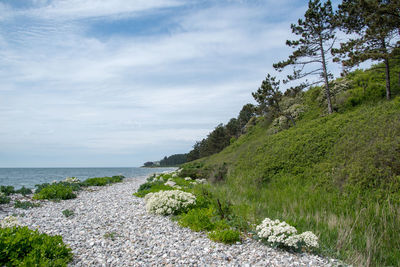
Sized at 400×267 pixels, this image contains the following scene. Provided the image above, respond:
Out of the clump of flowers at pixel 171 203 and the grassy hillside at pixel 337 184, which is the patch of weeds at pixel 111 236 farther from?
the grassy hillside at pixel 337 184

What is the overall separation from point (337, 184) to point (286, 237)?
4.91 m

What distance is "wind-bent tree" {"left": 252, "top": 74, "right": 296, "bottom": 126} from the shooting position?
22750mm

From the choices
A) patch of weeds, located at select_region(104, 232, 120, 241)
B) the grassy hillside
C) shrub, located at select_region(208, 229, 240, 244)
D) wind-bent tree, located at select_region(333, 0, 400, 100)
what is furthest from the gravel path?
wind-bent tree, located at select_region(333, 0, 400, 100)

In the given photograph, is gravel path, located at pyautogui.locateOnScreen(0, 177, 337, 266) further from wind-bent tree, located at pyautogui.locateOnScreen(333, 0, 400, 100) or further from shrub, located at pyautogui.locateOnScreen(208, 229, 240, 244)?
wind-bent tree, located at pyautogui.locateOnScreen(333, 0, 400, 100)

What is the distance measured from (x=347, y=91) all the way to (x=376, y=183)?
48.5ft

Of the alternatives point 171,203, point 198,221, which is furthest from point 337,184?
point 171,203

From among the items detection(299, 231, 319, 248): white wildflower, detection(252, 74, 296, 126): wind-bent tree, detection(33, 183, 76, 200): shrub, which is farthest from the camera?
detection(252, 74, 296, 126): wind-bent tree

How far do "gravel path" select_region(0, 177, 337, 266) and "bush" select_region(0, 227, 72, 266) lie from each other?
1.13 feet

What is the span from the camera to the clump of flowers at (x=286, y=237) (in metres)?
4.90

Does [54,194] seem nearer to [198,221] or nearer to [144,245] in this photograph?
A: [144,245]

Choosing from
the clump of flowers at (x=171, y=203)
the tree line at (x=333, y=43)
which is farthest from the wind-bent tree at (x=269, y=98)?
the clump of flowers at (x=171, y=203)

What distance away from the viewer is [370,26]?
1408cm

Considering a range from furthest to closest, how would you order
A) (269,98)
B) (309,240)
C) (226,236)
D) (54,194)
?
1. (269,98)
2. (54,194)
3. (226,236)
4. (309,240)

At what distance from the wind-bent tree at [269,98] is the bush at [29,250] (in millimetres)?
20460
